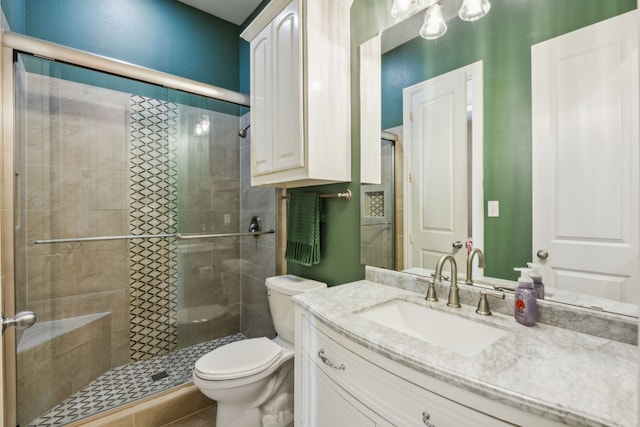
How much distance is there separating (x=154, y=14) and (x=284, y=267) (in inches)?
87.8

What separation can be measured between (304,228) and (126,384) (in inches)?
62.0

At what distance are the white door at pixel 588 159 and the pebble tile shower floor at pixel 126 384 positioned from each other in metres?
2.15

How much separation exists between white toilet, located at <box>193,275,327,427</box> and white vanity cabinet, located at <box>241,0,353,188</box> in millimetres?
713

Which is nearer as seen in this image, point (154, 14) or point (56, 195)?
point (56, 195)

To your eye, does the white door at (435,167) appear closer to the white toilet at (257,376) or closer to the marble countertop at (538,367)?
the marble countertop at (538,367)

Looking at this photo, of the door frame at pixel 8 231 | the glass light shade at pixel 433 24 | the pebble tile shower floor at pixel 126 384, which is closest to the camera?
the glass light shade at pixel 433 24

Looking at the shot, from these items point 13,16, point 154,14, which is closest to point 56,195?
point 13,16

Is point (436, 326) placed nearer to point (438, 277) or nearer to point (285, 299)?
point (438, 277)

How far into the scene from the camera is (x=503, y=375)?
0.62 m

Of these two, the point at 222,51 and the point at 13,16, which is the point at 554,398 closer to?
the point at 13,16

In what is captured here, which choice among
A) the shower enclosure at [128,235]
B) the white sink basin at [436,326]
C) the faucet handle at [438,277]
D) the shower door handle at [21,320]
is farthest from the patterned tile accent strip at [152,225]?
the faucet handle at [438,277]

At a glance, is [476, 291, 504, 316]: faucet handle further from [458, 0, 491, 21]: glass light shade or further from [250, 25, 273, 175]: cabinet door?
[250, 25, 273, 175]: cabinet door

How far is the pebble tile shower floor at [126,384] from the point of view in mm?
1608

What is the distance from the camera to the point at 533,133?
952 millimetres
